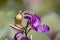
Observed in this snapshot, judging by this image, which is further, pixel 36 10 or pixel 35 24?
pixel 36 10

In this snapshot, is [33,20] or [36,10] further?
[36,10]

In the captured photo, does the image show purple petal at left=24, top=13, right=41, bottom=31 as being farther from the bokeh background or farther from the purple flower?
the bokeh background

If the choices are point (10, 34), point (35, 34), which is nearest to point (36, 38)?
point (35, 34)

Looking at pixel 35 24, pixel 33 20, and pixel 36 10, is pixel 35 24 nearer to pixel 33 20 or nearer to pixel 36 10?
pixel 33 20

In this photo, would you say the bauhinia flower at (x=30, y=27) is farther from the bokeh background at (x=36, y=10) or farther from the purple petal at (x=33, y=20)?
the bokeh background at (x=36, y=10)

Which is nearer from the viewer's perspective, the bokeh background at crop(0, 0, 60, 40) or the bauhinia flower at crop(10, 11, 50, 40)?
the bauhinia flower at crop(10, 11, 50, 40)

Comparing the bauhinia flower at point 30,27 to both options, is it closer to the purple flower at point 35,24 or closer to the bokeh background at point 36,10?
the purple flower at point 35,24

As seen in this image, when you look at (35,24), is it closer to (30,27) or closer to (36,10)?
(30,27)

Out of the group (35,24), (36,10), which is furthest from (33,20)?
(36,10)

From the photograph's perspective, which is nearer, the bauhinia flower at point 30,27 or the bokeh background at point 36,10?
the bauhinia flower at point 30,27

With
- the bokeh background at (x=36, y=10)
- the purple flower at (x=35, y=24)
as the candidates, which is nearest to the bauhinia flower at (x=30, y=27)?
the purple flower at (x=35, y=24)

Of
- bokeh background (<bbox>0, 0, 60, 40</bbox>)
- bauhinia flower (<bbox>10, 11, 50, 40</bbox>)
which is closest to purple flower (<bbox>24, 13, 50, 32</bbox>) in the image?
bauhinia flower (<bbox>10, 11, 50, 40</bbox>)
